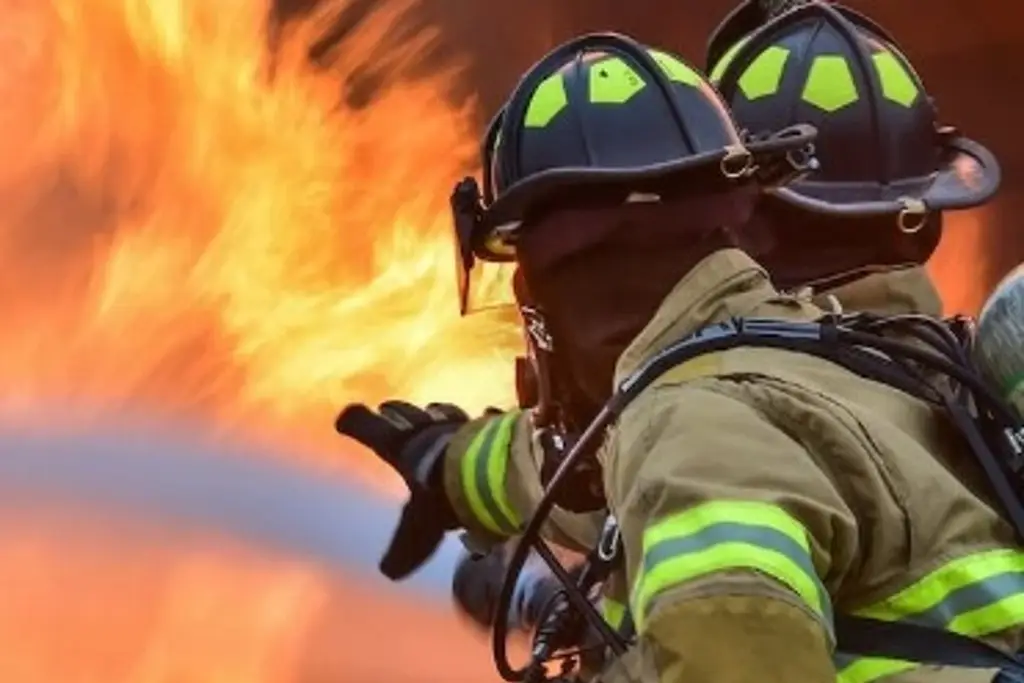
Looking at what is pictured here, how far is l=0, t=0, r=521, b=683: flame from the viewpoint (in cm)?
206

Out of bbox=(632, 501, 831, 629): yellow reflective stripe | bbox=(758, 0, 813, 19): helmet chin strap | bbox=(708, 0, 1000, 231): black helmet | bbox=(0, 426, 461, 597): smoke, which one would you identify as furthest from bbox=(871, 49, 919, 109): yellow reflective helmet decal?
bbox=(632, 501, 831, 629): yellow reflective stripe

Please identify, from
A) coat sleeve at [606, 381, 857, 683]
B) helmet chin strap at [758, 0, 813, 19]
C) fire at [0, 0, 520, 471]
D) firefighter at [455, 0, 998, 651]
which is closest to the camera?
coat sleeve at [606, 381, 857, 683]

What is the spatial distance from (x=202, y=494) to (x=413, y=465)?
0.52 meters

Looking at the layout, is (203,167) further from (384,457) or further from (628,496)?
(628,496)

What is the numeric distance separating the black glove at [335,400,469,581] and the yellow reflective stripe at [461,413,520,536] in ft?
0.10

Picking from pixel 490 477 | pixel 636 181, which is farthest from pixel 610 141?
pixel 490 477

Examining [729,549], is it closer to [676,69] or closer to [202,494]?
[676,69]

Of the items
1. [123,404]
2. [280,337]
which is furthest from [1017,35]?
[123,404]

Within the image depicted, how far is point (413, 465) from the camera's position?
168 cm

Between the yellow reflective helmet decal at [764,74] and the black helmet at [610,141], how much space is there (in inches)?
16.4

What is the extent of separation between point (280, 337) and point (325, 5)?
22.2 inches

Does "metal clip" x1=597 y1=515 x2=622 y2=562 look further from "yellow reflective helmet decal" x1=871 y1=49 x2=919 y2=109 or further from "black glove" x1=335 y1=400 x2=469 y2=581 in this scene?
"yellow reflective helmet decal" x1=871 y1=49 x2=919 y2=109

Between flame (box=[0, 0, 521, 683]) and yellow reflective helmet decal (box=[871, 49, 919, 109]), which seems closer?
yellow reflective helmet decal (box=[871, 49, 919, 109])

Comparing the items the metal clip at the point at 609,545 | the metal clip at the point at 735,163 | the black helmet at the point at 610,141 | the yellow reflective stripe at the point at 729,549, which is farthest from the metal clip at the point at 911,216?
the yellow reflective stripe at the point at 729,549
